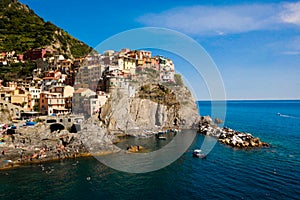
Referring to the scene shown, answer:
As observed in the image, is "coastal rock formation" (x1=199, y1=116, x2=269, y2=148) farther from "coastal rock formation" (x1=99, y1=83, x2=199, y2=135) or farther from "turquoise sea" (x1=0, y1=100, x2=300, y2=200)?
"turquoise sea" (x1=0, y1=100, x2=300, y2=200)

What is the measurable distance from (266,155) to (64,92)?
29.7 metres

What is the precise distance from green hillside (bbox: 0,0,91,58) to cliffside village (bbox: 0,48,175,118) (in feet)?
15.3

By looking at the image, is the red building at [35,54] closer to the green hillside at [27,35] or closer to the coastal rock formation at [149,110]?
the green hillside at [27,35]


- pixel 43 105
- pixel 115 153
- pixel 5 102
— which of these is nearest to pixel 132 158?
pixel 115 153

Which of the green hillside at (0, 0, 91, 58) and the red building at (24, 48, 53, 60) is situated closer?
the red building at (24, 48, 53, 60)

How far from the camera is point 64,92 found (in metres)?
35.8

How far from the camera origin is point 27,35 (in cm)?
5738

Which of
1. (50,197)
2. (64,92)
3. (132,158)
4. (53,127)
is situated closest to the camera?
(50,197)

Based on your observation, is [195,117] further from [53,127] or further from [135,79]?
[53,127]

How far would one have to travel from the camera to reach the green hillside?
53562 mm

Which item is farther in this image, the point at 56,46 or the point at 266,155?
the point at 56,46

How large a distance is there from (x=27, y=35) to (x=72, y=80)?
24.5 metres

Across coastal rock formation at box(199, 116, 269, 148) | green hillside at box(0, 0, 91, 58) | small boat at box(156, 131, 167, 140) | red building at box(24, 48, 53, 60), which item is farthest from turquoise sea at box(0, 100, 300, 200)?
green hillside at box(0, 0, 91, 58)

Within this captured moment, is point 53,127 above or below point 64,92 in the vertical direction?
below
